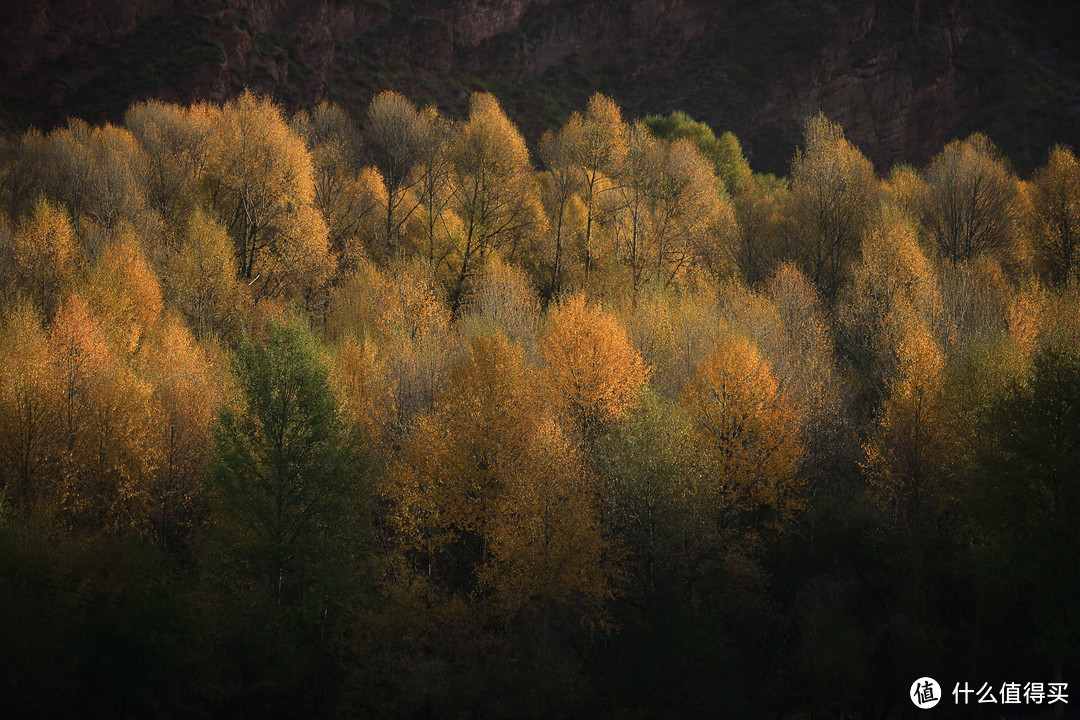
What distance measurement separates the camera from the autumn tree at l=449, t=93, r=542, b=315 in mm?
50094

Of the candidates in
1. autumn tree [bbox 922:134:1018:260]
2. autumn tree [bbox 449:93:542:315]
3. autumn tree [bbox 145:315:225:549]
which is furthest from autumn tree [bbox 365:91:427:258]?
autumn tree [bbox 922:134:1018:260]

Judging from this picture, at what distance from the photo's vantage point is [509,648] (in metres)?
30.6

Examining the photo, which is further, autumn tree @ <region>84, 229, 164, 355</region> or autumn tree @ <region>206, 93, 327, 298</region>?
autumn tree @ <region>206, 93, 327, 298</region>

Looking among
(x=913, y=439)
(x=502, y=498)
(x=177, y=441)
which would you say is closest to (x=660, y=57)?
(x=913, y=439)

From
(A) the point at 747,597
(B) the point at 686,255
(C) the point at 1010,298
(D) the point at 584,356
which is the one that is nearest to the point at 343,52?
(B) the point at 686,255

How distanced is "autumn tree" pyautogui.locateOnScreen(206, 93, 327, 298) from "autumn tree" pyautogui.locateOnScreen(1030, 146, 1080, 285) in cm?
4539

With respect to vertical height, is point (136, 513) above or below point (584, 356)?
below

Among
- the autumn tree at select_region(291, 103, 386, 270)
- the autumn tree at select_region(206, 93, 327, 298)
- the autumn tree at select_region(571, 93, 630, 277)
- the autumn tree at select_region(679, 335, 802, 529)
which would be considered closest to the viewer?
the autumn tree at select_region(679, 335, 802, 529)

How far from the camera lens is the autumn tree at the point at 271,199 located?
45.7 meters

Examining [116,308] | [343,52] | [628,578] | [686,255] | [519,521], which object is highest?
[343,52]

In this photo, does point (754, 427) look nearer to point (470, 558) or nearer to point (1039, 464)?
point (1039, 464)

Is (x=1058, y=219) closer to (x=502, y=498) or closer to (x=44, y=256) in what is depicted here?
(x=502, y=498)

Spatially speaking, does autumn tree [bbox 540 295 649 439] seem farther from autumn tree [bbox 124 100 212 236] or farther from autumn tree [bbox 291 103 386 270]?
autumn tree [bbox 124 100 212 236]

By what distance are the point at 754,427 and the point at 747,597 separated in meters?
7.88
